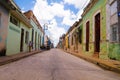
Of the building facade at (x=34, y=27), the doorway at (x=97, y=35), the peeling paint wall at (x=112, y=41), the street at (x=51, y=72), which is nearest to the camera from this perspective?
the street at (x=51, y=72)

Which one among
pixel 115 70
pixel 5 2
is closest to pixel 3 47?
pixel 5 2

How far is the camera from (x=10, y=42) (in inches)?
737

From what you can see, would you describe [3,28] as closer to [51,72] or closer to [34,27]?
[51,72]

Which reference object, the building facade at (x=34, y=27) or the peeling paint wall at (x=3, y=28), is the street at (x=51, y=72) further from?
the building facade at (x=34, y=27)

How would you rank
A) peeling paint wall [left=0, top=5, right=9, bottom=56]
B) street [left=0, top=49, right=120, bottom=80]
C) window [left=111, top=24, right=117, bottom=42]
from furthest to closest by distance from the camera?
peeling paint wall [left=0, top=5, right=9, bottom=56] → window [left=111, top=24, right=117, bottom=42] → street [left=0, top=49, right=120, bottom=80]

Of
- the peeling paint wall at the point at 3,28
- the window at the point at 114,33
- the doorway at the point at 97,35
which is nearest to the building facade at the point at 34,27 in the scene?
the doorway at the point at 97,35

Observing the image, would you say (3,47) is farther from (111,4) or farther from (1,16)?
(111,4)

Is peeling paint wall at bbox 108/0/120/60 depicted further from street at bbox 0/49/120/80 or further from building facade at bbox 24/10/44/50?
building facade at bbox 24/10/44/50

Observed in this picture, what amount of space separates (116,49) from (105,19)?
3.60m

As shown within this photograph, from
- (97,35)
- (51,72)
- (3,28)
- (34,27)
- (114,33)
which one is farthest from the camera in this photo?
(34,27)

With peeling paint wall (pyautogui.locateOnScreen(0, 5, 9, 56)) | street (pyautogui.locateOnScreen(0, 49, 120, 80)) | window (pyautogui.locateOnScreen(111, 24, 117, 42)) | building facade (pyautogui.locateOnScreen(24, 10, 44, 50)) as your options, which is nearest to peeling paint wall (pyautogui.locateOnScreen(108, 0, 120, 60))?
window (pyautogui.locateOnScreen(111, 24, 117, 42))

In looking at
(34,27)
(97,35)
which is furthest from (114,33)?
(34,27)

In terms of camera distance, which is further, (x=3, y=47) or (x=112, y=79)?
(x=3, y=47)

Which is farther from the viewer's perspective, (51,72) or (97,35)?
(97,35)
